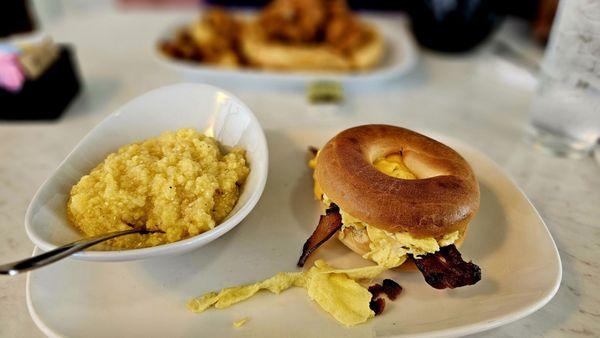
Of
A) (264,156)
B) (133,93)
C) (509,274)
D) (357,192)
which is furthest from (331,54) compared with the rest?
(509,274)

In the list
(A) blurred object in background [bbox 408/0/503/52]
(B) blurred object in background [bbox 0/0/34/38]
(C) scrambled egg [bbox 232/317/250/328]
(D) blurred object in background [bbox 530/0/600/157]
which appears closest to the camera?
(C) scrambled egg [bbox 232/317/250/328]

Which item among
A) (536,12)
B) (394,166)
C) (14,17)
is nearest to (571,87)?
(394,166)

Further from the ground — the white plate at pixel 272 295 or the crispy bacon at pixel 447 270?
the crispy bacon at pixel 447 270

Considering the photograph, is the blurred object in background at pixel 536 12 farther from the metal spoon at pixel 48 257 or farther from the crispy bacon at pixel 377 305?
→ the metal spoon at pixel 48 257

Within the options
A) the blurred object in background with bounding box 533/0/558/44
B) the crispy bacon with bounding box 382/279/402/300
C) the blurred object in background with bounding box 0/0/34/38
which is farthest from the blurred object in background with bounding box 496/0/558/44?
the blurred object in background with bounding box 0/0/34/38

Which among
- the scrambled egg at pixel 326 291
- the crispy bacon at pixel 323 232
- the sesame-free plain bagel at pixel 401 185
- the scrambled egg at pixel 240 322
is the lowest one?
the scrambled egg at pixel 240 322

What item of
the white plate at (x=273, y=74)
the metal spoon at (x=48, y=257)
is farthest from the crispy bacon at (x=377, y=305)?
the white plate at (x=273, y=74)

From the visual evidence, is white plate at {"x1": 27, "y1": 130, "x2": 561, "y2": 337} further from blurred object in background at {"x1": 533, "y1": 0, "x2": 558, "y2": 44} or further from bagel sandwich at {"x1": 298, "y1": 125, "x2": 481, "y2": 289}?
blurred object in background at {"x1": 533, "y1": 0, "x2": 558, "y2": 44}
